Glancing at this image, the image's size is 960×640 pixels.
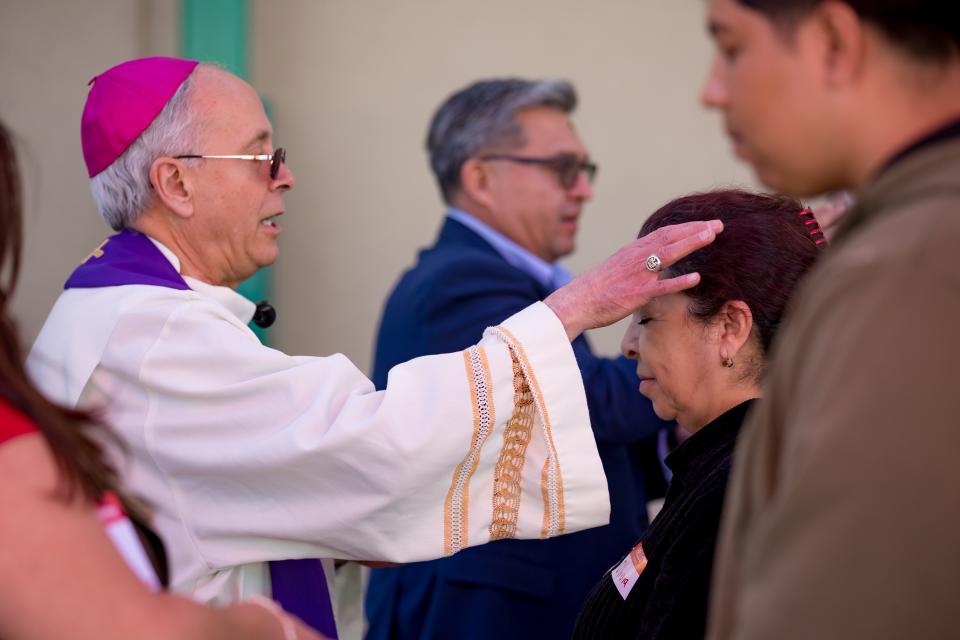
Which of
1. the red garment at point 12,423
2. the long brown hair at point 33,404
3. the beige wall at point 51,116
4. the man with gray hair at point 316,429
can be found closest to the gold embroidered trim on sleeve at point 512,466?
the man with gray hair at point 316,429

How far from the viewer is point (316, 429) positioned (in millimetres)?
2096

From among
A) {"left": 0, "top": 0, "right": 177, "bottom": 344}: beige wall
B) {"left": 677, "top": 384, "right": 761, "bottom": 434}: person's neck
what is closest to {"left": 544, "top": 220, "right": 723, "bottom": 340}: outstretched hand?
{"left": 677, "top": 384, "right": 761, "bottom": 434}: person's neck

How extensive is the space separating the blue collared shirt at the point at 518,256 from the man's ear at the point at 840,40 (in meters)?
2.41

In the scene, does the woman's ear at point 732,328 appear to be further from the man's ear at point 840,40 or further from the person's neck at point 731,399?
the man's ear at point 840,40

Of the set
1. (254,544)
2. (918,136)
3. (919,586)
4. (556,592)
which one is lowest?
(556,592)

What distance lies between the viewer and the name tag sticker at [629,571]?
1.95m

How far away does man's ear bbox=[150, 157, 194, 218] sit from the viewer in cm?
240

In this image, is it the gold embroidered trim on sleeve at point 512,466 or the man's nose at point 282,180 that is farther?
the man's nose at point 282,180

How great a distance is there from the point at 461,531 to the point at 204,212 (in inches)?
34.4

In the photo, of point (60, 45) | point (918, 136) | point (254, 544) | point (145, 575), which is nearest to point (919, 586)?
point (918, 136)

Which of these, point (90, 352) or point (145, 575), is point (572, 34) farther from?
point (145, 575)

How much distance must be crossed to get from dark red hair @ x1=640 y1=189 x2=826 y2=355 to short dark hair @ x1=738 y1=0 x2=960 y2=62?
0.98 metres

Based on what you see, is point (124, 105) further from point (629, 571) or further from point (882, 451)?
point (882, 451)

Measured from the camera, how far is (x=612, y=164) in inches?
180
